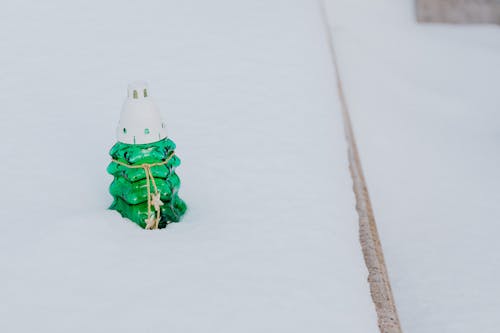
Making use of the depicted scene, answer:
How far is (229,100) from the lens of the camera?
2092 mm

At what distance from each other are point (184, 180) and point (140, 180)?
28 centimetres

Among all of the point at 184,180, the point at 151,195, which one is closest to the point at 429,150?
the point at 184,180

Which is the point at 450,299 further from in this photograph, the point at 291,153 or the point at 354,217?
the point at 291,153

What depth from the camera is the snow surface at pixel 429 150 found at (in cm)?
192

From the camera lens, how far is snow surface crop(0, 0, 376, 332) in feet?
3.90

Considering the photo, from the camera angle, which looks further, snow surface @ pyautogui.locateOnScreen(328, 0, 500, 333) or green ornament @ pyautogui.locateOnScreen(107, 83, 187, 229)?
snow surface @ pyautogui.locateOnScreen(328, 0, 500, 333)

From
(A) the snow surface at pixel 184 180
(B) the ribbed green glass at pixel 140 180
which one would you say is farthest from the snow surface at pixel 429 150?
(B) the ribbed green glass at pixel 140 180

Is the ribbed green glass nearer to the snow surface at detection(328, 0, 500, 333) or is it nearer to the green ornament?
the green ornament

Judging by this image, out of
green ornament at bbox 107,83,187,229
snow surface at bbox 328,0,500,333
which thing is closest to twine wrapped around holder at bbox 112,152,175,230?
green ornament at bbox 107,83,187,229

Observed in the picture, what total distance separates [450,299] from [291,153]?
583 mm

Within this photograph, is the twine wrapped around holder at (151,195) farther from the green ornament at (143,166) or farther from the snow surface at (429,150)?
the snow surface at (429,150)

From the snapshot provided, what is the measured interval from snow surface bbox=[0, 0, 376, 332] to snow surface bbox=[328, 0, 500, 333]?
1.27ft

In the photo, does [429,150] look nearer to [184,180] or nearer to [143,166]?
[184,180]

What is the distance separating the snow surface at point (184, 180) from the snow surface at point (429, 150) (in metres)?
0.39
